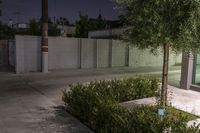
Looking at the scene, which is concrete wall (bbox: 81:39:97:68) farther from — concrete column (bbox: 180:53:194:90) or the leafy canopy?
the leafy canopy

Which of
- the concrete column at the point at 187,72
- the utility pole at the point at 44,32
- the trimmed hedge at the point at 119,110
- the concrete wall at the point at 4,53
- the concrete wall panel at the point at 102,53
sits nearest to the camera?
the trimmed hedge at the point at 119,110

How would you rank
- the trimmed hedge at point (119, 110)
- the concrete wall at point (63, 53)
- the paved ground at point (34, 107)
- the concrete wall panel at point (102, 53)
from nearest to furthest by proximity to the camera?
the trimmed hedge at point (119, 110), the paved ground at point (34, 107), the concrete wall at point (63, 53), the concrete wall panel at point (102, 53)

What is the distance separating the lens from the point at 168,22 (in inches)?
213

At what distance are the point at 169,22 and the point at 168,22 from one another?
0.02 metres

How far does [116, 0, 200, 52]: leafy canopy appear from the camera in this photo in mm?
5152

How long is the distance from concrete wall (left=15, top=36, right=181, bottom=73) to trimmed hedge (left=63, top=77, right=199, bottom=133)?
607 centimetres

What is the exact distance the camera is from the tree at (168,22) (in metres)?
5.15

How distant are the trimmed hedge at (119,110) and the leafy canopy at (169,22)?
160 cm

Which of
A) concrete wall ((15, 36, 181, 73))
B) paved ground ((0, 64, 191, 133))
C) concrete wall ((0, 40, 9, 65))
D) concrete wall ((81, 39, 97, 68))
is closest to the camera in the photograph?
paved ground ((0, 64, 191, 133))

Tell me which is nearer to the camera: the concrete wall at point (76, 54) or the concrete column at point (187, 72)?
the concrete column at point (187, 72)

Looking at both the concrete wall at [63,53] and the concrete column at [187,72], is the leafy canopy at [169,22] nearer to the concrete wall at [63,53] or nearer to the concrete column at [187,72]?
the concrete column at [187,72]

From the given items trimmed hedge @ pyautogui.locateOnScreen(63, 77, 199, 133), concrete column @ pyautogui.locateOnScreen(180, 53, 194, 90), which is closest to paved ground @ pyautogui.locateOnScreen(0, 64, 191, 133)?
trimmed hedge @ pyautogui.locateOnScreen(63, 77, 199, 133)

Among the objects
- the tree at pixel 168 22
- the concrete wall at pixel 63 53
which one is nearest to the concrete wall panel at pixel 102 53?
the concrete wall at pixel 63 53

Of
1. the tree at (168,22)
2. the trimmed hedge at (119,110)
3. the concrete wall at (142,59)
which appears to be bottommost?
the trimmed hedge at (119,110)
